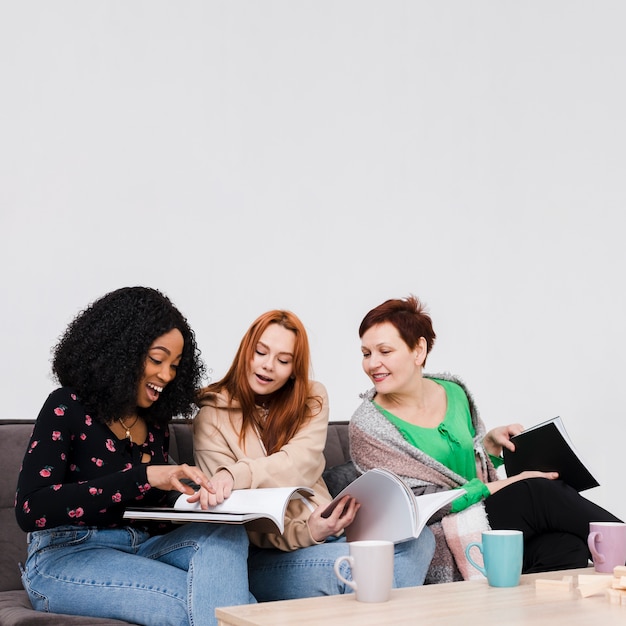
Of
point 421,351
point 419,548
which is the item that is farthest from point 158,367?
point 421,351

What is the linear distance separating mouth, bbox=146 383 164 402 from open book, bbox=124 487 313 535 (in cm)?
25

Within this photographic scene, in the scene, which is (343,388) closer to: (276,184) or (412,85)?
(276,184)

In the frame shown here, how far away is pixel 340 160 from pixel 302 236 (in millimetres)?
Answer: 363

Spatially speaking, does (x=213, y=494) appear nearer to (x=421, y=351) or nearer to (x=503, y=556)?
(x=503, y=556)

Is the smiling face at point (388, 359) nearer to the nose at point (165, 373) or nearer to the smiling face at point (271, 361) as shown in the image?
the smiling face at point (271, 361)

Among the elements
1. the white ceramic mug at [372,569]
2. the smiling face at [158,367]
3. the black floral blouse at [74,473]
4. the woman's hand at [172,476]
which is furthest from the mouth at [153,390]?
the white ceramic mug at [372,569]

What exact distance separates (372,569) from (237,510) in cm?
40

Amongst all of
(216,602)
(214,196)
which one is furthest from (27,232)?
(216,602)

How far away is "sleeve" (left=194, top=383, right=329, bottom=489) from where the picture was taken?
1803mm

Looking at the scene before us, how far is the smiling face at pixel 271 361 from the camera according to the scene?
1.98m

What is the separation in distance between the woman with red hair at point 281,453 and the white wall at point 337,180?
0.78 metres

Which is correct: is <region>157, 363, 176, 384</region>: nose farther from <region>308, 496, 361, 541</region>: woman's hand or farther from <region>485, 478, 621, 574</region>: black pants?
<region>485, 478, 621, 574</region>: black pants

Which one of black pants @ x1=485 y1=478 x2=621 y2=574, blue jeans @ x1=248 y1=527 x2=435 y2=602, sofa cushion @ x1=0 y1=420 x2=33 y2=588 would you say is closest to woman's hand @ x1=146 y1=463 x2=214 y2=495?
blue jeans @ x1=248 y1=527 x2=435 y2=602

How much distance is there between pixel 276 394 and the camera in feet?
6.79
